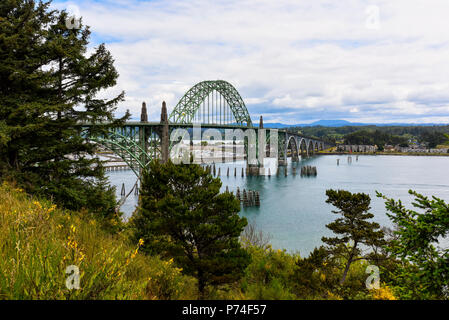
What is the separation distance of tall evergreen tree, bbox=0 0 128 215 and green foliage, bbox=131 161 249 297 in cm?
285

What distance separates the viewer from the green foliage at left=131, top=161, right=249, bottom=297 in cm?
891

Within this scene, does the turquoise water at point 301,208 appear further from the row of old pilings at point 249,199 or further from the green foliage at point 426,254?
the green foliage at point 426,254

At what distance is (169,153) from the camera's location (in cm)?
3666

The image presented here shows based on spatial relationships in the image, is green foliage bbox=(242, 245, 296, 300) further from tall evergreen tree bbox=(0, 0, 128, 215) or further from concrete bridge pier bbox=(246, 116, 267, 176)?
concrete bridge pier bbox=(246, 116, 267, 176)

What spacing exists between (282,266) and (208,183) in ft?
25.0

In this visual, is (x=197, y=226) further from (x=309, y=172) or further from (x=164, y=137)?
Result: (x=309, y=172)

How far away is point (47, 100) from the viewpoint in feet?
33.4

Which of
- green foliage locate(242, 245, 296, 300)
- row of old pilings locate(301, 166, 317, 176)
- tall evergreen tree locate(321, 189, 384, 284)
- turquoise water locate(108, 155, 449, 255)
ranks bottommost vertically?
turquoise water locate(108, 155, 449, 255)

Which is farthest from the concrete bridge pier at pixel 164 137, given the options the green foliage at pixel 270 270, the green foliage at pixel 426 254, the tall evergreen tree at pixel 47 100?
the green foliage at pixel 426 254

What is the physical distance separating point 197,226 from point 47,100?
7.52 m

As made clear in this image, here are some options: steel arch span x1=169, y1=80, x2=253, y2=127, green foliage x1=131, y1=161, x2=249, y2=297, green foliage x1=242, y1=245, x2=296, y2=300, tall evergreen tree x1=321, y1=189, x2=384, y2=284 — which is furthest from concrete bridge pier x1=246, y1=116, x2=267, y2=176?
green foliage x1=131, y1=161, x2=249, y2=297

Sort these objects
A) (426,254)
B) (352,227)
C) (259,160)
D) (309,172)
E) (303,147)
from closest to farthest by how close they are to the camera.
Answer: (426,254) < (352,227) < (309,172) < (259,160) < (303,147)

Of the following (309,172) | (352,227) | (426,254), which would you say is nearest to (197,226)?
(352,227)

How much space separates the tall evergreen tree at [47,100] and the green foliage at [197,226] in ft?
9.35
